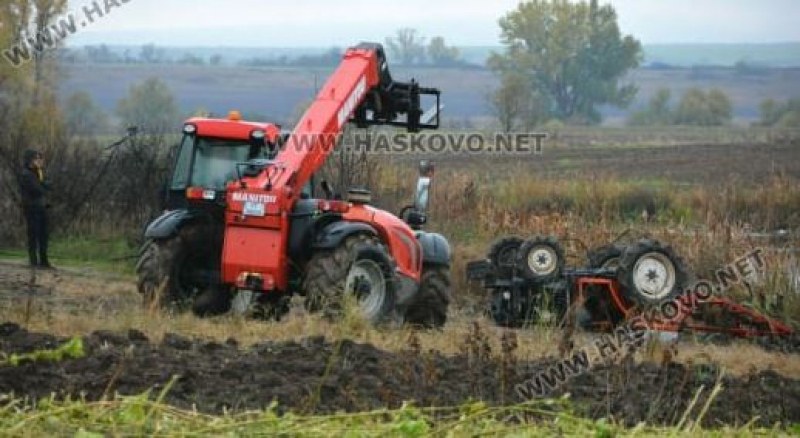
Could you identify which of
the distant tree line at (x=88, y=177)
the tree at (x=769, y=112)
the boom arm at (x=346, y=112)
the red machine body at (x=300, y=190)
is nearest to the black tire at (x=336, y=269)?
the red machine body at (x=300, y=190)

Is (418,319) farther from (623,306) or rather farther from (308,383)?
(308,383)

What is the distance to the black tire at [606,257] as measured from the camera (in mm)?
18938

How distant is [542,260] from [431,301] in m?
1.80

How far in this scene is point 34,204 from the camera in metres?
24.2

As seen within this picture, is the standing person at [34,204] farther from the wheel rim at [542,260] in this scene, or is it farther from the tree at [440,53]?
the tree at [440,53]

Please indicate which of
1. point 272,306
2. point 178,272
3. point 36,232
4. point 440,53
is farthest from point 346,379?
point 440,53

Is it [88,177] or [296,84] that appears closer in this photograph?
[88,177]

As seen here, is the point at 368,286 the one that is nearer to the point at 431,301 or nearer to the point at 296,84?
the point at 431,301

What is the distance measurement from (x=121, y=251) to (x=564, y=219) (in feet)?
22.7

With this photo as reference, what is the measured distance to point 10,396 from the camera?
9062mm

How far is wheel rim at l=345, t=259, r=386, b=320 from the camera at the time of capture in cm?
1620

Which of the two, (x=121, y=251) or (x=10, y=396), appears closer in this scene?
(x=10, y=396)

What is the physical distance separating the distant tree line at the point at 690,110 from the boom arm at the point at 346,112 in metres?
80.7

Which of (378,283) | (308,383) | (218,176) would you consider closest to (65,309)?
(218,176)
